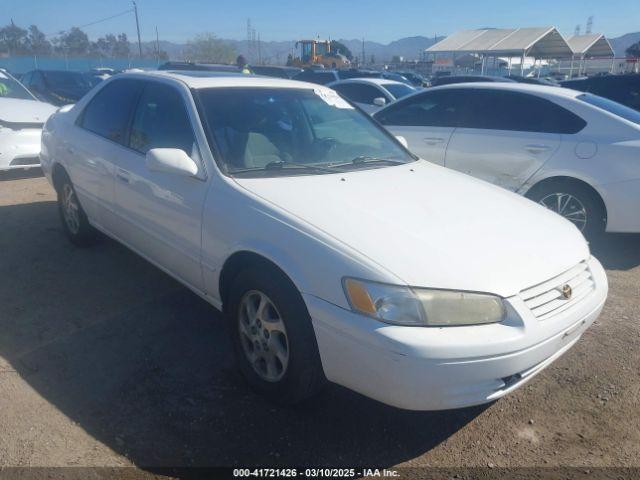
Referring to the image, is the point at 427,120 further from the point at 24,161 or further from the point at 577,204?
the point at 24,161

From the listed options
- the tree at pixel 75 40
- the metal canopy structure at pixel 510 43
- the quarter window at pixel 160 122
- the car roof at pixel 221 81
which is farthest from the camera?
the tree at pixel 75 40

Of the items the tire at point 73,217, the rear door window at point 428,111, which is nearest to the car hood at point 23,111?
the tire at point 73,217

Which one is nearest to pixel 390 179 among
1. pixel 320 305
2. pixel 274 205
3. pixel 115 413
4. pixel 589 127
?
pixel 274 205

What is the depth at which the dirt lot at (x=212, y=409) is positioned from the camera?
2508 mm

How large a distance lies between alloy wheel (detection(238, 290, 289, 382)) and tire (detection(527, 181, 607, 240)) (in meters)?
3.52

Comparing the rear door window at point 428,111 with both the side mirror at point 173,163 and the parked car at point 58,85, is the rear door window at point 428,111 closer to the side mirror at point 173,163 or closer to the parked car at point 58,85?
the side mirror at point 173,163

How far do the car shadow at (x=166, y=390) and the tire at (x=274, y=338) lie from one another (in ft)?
0.49

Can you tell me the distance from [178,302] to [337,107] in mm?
1868

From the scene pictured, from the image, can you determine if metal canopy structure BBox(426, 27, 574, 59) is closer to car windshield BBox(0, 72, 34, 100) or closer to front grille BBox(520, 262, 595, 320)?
car windshield BBox(0, 72, 34, 100)

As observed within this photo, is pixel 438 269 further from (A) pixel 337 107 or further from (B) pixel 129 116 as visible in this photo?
(B) pixel 129 116

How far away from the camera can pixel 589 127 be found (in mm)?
5086

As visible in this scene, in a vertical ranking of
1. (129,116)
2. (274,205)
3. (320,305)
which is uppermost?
(129,116)

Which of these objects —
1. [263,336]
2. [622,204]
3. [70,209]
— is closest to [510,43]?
[622,204]

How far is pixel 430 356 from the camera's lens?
2.16m
